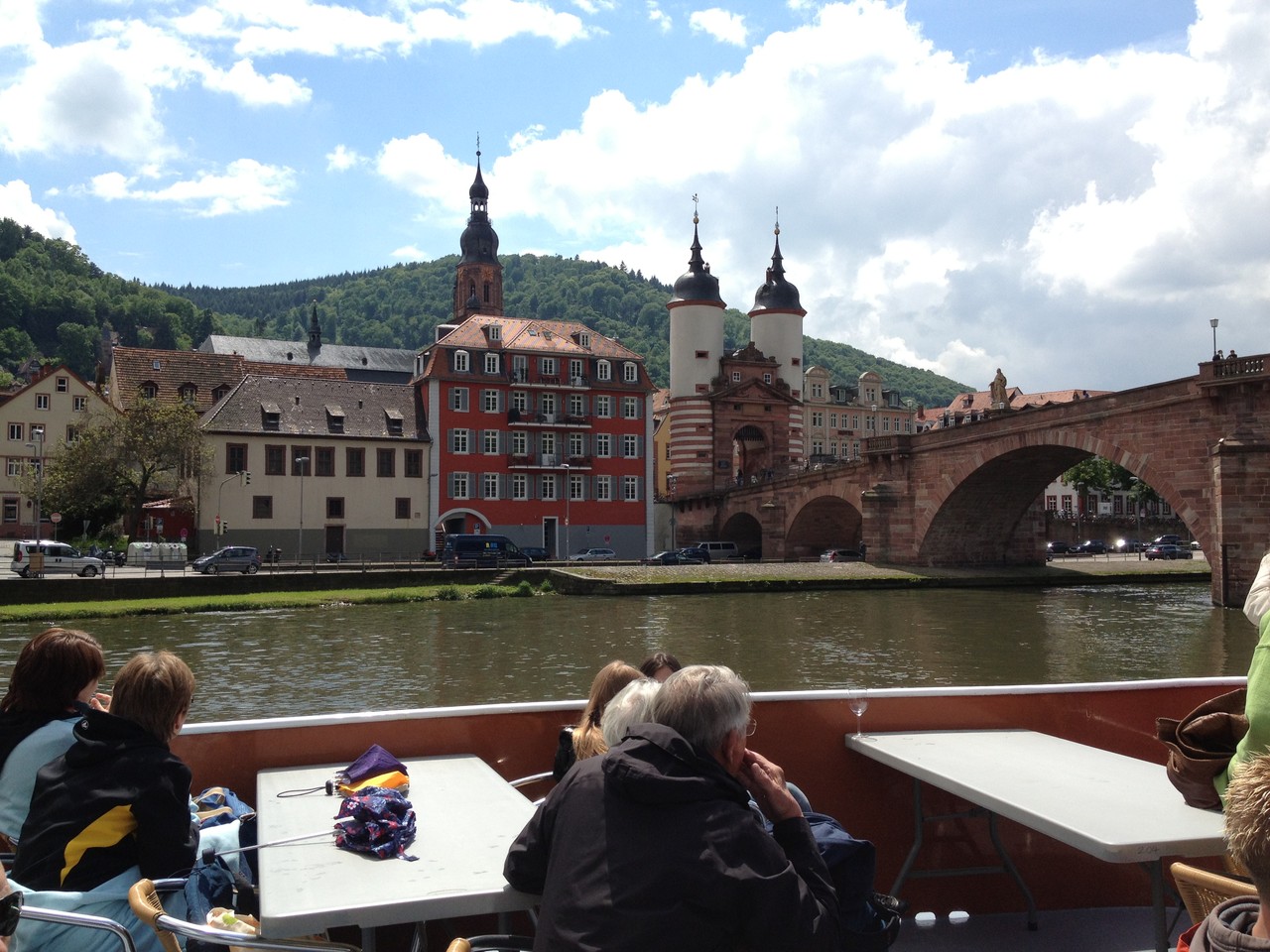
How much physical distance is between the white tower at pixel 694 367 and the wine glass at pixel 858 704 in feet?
172

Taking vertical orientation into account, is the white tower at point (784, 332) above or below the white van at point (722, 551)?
above

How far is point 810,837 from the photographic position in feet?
8.66

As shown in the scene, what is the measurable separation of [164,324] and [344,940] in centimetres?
12414

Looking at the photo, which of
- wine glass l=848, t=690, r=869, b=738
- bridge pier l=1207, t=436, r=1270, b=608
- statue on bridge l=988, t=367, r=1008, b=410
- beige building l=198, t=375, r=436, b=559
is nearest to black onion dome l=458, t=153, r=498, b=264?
beige building l=198, t=375, r=436, b=559

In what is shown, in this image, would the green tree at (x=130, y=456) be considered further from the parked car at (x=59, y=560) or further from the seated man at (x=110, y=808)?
the seated man at (x=110, y=808)

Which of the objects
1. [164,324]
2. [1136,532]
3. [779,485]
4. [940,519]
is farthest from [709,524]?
[164,324]

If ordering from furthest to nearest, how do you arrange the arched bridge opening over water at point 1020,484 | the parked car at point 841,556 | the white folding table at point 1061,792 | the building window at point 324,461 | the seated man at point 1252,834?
the building window at point 324,461, the parked car at point 841,556, the arched bridge opening over water at point 1020,484, the white folding table at point 1061,792, the seated man at point 1252,834

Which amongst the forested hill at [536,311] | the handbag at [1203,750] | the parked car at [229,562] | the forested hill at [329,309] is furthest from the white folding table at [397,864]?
the forested hill at [536,311]

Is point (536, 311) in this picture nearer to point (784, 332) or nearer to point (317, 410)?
point (784, 332)

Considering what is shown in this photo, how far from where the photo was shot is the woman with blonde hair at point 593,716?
3.55 metres

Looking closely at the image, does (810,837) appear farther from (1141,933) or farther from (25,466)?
(25,466)

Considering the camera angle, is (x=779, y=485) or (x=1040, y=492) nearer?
(x=1040, y=492)

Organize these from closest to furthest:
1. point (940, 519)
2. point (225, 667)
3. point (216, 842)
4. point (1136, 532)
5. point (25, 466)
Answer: point (216, 842)
point (225, 667)
point (940, 519)
point (25, 466)
point (1136, 532)

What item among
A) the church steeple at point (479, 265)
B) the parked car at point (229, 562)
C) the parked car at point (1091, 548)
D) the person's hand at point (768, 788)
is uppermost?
the church steeple at point (479, 265)
